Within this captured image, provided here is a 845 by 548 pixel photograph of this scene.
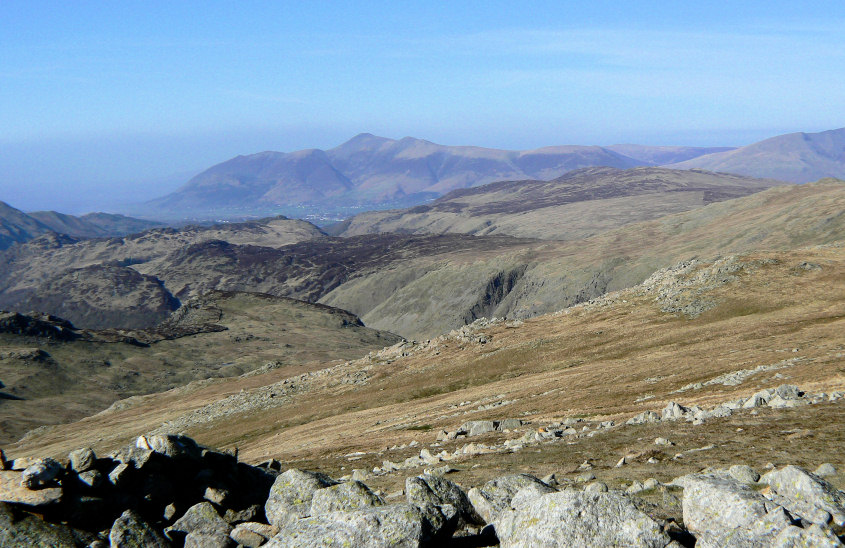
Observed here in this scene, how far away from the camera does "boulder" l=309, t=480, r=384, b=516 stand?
15.3 metres

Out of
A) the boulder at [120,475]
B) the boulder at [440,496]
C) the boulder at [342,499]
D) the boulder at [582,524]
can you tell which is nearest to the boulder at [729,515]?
the boulder at [582,524]

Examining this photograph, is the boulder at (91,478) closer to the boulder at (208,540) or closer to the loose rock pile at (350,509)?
the loose rock pile at (350,509)

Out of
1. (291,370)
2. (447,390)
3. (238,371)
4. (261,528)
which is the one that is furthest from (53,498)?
(238,371)

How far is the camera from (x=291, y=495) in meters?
17.1

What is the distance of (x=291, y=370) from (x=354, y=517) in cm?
10750

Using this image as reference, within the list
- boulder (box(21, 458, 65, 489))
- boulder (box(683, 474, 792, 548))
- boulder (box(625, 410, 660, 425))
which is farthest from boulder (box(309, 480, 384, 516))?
boulder (box(625, 410, 660, 425))

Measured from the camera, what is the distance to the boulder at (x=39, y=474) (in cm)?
1599

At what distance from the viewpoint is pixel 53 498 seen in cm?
1596

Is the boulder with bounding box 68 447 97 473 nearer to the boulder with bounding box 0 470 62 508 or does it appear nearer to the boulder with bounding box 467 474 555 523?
the boulder with bounding box 0 470 62 508

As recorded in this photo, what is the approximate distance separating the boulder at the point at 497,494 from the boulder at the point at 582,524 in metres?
1.94

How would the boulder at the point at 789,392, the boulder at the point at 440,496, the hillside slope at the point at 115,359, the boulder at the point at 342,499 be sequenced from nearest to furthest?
the boulder at the point at 440,496 → the boulder at the point at 342,499 → the boulder at the point at 789,392 → the hillside slope at the point at 115,359

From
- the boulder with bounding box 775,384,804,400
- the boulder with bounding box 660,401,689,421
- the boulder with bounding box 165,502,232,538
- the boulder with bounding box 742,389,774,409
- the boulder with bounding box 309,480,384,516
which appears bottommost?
the boulder with bounding box 660,401,689,421

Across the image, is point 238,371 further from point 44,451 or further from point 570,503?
point 570,503

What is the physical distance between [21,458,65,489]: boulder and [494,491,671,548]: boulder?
11.4 metres
